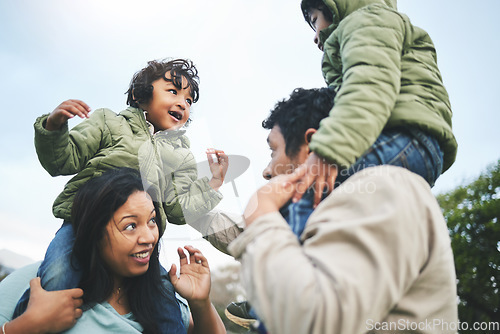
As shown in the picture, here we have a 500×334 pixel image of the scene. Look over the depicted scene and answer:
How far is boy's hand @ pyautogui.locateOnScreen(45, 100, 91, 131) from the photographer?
2.46 metres

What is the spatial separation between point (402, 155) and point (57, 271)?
6.73 feet

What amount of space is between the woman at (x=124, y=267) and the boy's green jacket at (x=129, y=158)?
0.45 feet

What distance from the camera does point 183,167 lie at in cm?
321

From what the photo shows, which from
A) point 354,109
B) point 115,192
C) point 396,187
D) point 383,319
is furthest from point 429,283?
point 115,192

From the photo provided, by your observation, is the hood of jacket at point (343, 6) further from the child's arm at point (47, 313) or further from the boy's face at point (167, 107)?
the child's arm at point (47, 313)

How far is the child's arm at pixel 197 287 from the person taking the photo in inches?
105

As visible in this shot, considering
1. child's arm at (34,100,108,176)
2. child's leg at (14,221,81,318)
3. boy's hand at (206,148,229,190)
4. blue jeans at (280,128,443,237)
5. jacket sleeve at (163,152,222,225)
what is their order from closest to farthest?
blue jeans at (280,128,443,237), child's leg at (14,221,81,318), child's arm at (34,100,108,176), jacket sleeve at (163,152,222,225), boy's hand at (206,148,229,190)

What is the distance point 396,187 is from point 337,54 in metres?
1.04

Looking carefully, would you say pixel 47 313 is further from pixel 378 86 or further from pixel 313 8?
pixel 313 8

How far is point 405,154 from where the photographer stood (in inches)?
68.6

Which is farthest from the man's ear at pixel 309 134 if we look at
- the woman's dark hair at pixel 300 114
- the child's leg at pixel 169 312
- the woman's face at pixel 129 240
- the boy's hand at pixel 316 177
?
the child's leg at pixel 169 312

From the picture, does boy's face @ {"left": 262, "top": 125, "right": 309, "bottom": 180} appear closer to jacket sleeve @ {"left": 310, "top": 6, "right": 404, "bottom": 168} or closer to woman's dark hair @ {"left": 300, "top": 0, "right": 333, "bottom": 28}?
jacket sleeve @ {"left": 310, "top": 6, "right": 404, "bottom": 168}

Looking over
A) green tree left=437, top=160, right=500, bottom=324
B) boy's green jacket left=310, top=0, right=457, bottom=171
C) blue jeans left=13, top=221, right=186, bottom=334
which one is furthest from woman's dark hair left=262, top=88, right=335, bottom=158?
green tree left=437, top=160, right=500, bottom=324

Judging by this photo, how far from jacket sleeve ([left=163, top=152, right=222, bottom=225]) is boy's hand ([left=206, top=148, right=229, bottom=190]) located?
75 millimetres
